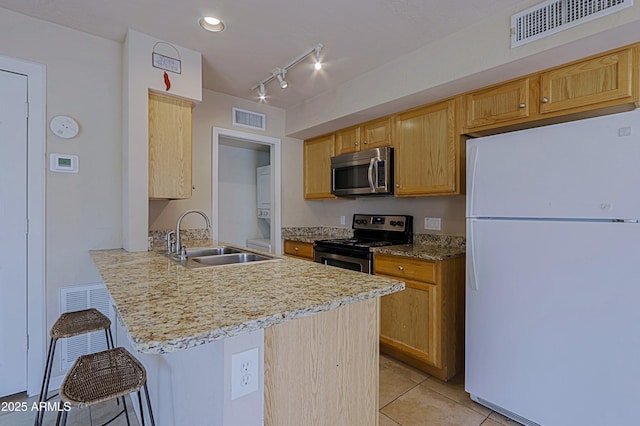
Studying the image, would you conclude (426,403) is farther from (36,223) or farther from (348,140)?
(36,223)

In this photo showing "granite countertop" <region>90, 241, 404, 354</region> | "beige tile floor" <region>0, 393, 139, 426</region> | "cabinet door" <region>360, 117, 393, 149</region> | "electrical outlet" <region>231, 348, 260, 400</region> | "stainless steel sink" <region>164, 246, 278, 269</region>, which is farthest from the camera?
"cabinet door" <region>360, 117, 393, 149</region>

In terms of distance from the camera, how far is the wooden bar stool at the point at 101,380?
1.07 m

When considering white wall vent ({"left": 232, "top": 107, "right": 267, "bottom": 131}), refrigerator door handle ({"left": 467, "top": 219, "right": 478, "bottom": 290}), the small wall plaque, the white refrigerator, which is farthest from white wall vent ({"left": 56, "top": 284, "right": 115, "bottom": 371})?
the white refrigerator

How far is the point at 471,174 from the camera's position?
78.8 inches

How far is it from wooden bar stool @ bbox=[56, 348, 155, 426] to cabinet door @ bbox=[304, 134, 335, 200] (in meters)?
2.55

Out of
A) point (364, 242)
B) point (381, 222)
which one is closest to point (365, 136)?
point (381, 222)

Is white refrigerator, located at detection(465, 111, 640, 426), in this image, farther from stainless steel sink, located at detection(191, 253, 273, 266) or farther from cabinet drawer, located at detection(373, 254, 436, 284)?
stainless steel sink, located at detection(191, 253, 273, 266)

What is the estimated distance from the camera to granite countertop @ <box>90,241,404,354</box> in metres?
0.76

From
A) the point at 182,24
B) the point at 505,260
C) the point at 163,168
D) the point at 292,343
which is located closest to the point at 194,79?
the point at 182,24

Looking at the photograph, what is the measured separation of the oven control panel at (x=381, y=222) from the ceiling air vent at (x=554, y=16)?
5.55 ft

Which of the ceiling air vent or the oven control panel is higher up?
the ceiling air vent

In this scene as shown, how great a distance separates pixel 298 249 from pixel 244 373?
2663 millimetres

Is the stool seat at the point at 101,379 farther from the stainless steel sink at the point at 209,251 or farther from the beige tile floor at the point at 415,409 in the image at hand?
the stainless steel sink at the point at 209,251

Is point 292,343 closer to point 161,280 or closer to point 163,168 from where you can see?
point 161,280
